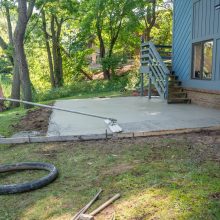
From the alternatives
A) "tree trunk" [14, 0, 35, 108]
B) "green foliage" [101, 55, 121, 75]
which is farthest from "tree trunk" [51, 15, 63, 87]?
"tree trunk" [14, 0, 35, 108]

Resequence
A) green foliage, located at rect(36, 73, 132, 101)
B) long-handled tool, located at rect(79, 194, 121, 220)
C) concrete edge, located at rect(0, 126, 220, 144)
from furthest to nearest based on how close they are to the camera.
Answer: green foliage, located at rect(36, 73, 132, 101), concrete edge, located at rect(0, 126, 220, 144), long-handled tool, located at rect(79, 194, 121, 220)

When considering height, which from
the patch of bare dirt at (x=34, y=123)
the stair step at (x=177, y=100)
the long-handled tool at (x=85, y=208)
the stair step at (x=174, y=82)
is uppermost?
the stair step at (x=174, y=82)

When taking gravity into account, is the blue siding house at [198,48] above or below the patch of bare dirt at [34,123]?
above

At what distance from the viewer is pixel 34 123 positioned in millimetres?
6285

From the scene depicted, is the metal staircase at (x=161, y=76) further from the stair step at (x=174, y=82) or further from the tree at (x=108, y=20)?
the tree at (x=108, y=20)

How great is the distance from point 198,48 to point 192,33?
524 mm

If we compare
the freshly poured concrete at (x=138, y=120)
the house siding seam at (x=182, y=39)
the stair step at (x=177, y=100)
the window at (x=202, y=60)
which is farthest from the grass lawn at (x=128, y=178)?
the house siding seam at (x=182, y=39)

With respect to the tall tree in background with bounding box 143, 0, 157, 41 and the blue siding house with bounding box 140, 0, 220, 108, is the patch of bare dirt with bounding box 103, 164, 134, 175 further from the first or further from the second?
the tall tree in background with bounding box 143, 0, 157, 41

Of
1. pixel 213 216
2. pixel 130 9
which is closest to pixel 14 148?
pixel 213 216

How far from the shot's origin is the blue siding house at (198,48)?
7613mm

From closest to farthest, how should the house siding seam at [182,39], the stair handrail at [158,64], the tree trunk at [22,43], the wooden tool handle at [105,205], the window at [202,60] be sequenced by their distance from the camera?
the wooden tool handle at [105,205] < the window at [202,60] < the stair handrail at [158,64] < the house siding seam at [182,39] < the tree trunk at [22,43]

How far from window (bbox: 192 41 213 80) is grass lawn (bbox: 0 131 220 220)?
3.66 meters

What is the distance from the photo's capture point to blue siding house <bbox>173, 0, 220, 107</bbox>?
7613 mm

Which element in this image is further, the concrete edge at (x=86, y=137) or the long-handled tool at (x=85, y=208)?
the concrete edge at (x=86, y=137)
